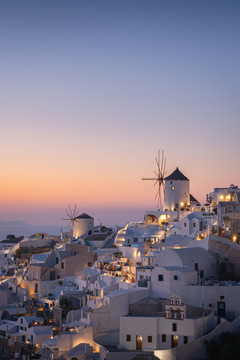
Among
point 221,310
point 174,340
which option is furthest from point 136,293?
point 221,310

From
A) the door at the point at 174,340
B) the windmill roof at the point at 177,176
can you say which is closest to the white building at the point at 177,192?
the windmill roof at the point at 177,176

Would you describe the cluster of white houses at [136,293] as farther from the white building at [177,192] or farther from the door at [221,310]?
the white building at [177,192]

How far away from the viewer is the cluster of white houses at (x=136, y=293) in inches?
1131

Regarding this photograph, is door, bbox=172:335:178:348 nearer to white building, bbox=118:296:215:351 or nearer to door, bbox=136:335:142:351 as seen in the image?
white building, bbox=118:296:215:351

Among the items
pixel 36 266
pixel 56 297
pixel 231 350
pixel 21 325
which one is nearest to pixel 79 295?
pixel 56 297

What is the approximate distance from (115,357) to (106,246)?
21789 millimetres

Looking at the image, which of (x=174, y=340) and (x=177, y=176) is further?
(x=177, y=176)

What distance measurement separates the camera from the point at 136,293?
31391 mm

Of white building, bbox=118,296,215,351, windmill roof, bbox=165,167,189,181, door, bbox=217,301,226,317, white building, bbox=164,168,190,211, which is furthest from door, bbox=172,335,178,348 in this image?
windmill roof, bbox=165,167,189,181

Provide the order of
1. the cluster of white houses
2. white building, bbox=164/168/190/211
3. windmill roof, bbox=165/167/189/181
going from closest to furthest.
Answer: the cluster of white houses, white building, bbox=164/168/190/211, windmill roof, bbox=165/167/189/181

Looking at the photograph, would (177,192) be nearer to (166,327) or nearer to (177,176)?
(177,176)

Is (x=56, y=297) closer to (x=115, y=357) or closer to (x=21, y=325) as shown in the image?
(x=21, y=325)

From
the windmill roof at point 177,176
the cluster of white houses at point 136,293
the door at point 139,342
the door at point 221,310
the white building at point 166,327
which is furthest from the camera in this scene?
the windmill roof at point 177,176

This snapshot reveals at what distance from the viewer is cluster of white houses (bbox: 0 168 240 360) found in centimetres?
2873
